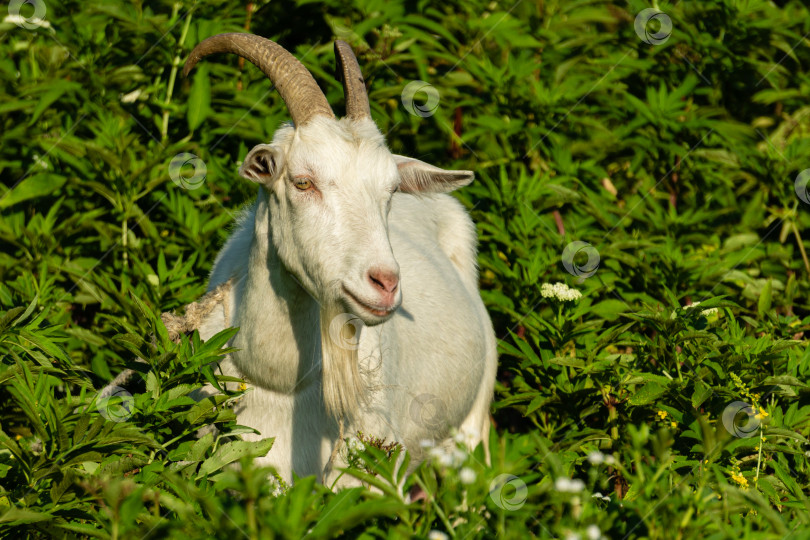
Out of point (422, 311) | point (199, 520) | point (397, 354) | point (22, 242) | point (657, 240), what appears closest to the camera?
point (199, 520)

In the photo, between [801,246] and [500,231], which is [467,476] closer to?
[500,231]

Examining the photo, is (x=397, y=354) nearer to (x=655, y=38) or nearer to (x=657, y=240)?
(x=657, y=240)

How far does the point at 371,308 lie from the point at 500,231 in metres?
2.00

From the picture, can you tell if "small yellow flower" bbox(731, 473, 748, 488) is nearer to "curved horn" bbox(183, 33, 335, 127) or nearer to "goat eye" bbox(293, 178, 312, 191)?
"goat eye" bbox(293, 178, 312, 191)

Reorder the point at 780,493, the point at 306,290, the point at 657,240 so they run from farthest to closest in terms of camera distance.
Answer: the point at 657,240
the point at 306,290
the point at 780,493

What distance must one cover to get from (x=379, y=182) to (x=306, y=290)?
0.50m

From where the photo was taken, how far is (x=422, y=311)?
4.20m

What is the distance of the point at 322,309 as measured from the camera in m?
3.14

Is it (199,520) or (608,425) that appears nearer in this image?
(199,520)

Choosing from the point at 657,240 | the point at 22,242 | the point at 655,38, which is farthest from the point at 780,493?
the point at 22,242

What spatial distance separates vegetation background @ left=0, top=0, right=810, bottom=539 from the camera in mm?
2631

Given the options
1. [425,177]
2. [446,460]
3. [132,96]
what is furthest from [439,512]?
[132,96]

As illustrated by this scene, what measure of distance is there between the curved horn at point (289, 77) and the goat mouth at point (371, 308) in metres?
0.76

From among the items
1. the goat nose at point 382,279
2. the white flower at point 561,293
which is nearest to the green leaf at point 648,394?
the white flower at point 561,293
